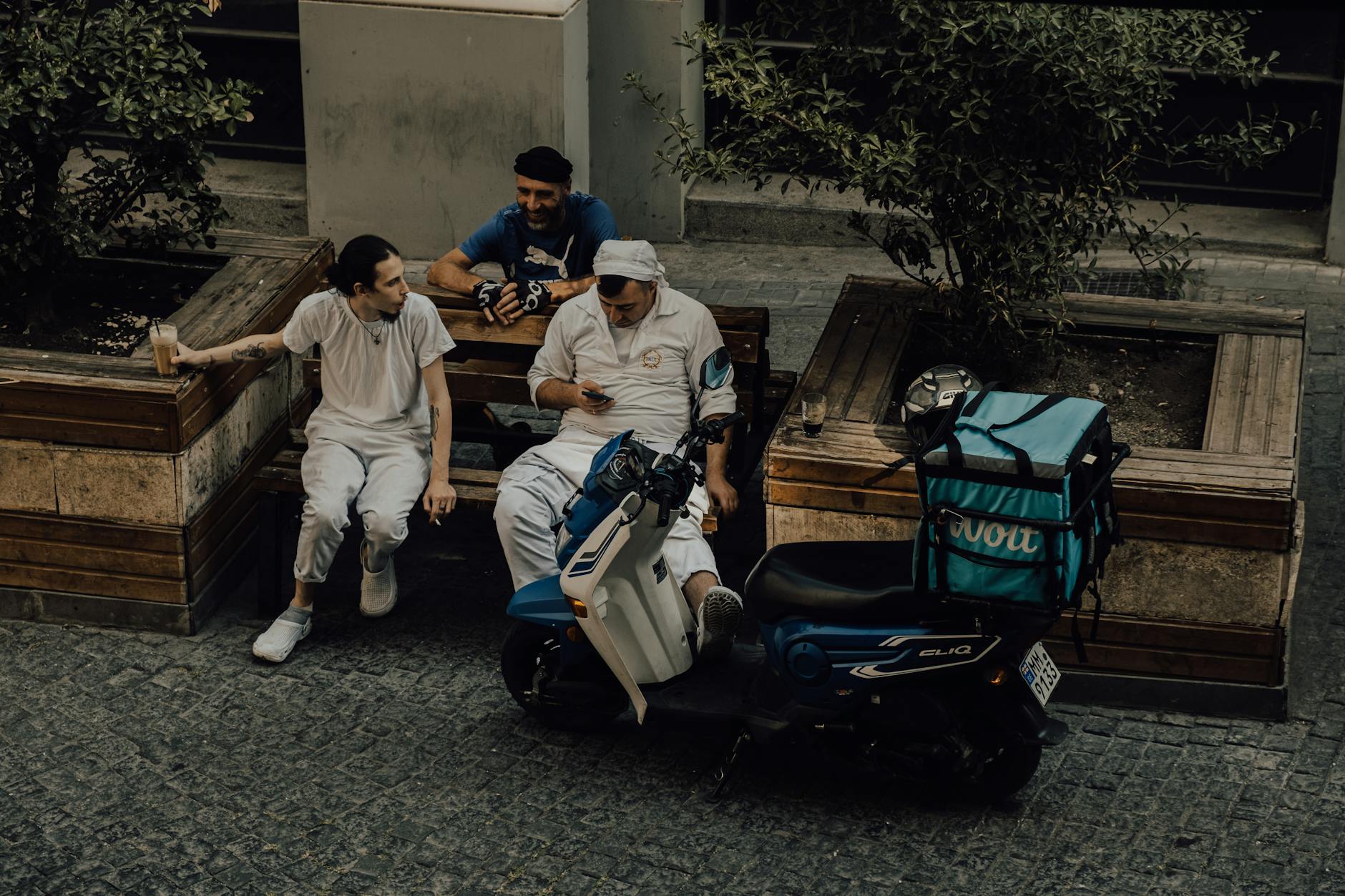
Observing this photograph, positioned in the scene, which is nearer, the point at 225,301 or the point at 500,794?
the point at 500,794

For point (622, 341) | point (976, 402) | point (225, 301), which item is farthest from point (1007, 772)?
point (225, 301)

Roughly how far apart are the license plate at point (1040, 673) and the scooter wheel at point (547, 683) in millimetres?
1371

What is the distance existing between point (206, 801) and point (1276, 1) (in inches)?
153

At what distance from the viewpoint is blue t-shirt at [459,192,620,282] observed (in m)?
7.11

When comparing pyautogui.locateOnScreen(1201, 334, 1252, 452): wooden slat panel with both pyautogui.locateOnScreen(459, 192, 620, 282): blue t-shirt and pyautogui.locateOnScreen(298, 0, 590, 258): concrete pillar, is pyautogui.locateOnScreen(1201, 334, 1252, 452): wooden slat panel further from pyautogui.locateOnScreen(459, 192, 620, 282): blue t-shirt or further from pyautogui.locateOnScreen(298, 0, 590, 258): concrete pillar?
pyautogui.locateOnScreen(298, 0, 590, 258): concrete pillar

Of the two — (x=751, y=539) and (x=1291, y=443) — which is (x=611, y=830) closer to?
(x=751, y=539)

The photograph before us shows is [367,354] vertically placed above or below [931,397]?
below

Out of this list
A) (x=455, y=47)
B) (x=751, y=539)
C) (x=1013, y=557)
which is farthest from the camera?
(x=455, y=47)

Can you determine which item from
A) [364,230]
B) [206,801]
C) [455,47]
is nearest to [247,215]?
[364,230]

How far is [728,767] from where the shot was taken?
5.45m

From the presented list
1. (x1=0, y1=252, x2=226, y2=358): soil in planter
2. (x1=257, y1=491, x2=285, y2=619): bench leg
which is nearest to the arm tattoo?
(x1=257, y1=491, x2=285, y2=619): bench leg

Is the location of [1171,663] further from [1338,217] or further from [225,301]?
[1338,217]

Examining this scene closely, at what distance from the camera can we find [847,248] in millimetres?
10680

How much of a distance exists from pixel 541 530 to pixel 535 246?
1528mm
